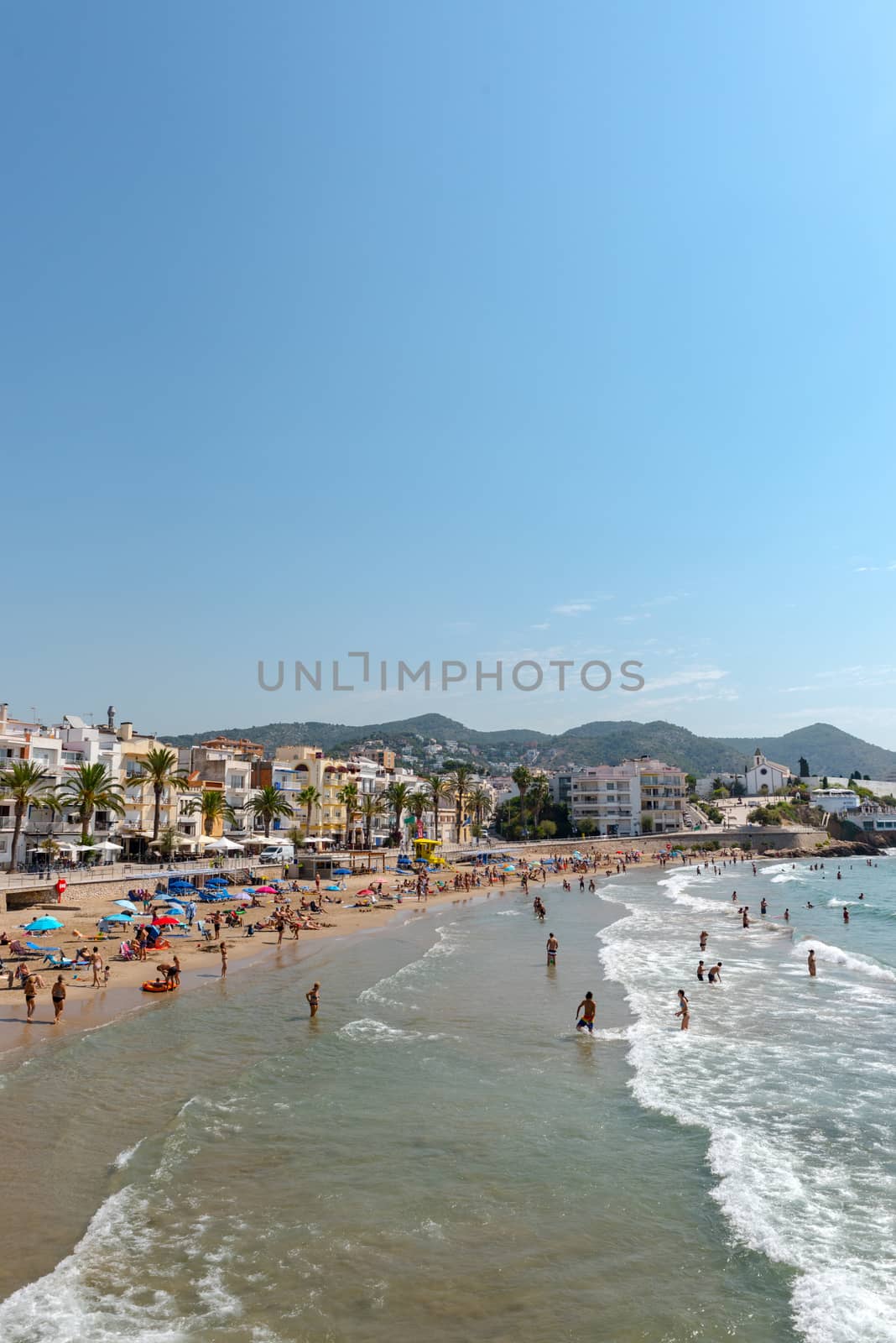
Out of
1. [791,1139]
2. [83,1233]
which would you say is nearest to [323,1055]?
[83,1233]

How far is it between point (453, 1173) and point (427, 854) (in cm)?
6751

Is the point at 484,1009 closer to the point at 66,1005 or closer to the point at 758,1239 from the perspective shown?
the point at 66,1005

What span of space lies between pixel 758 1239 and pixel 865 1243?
4.94 ft

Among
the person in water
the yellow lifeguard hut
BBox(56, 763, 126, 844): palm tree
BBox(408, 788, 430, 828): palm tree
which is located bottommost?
the yellow lifeguard hut

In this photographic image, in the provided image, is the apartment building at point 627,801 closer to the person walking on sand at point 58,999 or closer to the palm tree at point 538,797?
the palm tree at point 538,797

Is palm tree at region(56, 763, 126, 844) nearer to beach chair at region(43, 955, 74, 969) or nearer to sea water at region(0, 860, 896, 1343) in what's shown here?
beach chair at region(43, 955, 74, 969)

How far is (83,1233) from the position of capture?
11531mm

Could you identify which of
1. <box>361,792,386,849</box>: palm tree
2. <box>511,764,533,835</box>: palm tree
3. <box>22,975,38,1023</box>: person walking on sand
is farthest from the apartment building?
<box>22,975,38,1023</box>: person walking on sand

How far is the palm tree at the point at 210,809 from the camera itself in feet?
226

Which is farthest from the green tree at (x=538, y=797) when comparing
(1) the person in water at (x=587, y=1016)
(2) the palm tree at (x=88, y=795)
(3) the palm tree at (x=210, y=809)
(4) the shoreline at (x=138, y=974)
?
(1) the person in water at (x=587, y=1016)

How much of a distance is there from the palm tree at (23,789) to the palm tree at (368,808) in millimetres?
38544

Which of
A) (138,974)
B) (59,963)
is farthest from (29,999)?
(138,974)

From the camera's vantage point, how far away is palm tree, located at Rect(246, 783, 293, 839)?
74.1 meters

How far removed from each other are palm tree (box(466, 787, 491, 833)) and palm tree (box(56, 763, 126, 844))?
247 ft
